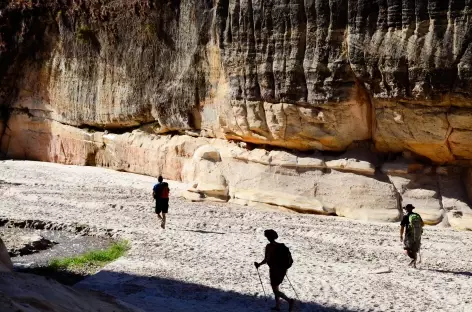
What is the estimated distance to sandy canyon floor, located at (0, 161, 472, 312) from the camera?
975cm

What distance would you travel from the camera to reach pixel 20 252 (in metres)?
13.1

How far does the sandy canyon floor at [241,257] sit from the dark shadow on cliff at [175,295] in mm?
15

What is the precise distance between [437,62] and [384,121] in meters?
2.04

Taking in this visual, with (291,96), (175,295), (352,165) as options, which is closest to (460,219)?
(352,165)

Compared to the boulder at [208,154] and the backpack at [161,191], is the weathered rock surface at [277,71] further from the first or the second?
the backpack at [161,191]

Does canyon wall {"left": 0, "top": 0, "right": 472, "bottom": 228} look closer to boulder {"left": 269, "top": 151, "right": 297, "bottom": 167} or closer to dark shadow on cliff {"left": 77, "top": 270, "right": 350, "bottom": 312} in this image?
boulder {"left": 269, "top": 151, "right": 297, "bottom": 167}

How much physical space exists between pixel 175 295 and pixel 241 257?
250 centimetres

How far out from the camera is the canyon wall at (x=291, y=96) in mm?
14820

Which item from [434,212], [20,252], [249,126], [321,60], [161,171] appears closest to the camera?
[20,252]

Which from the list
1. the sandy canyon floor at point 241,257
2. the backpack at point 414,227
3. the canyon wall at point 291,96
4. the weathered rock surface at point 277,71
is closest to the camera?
the sandy canyon floor at point 241,257

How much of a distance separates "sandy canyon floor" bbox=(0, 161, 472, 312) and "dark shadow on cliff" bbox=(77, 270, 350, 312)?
0.01 metres

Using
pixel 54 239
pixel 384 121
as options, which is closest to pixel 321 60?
pixel 384 121

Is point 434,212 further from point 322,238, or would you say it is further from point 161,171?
point 161,171

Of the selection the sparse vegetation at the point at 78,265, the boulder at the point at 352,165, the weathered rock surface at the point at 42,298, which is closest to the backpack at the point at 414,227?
the boulder at the point at 352,165
